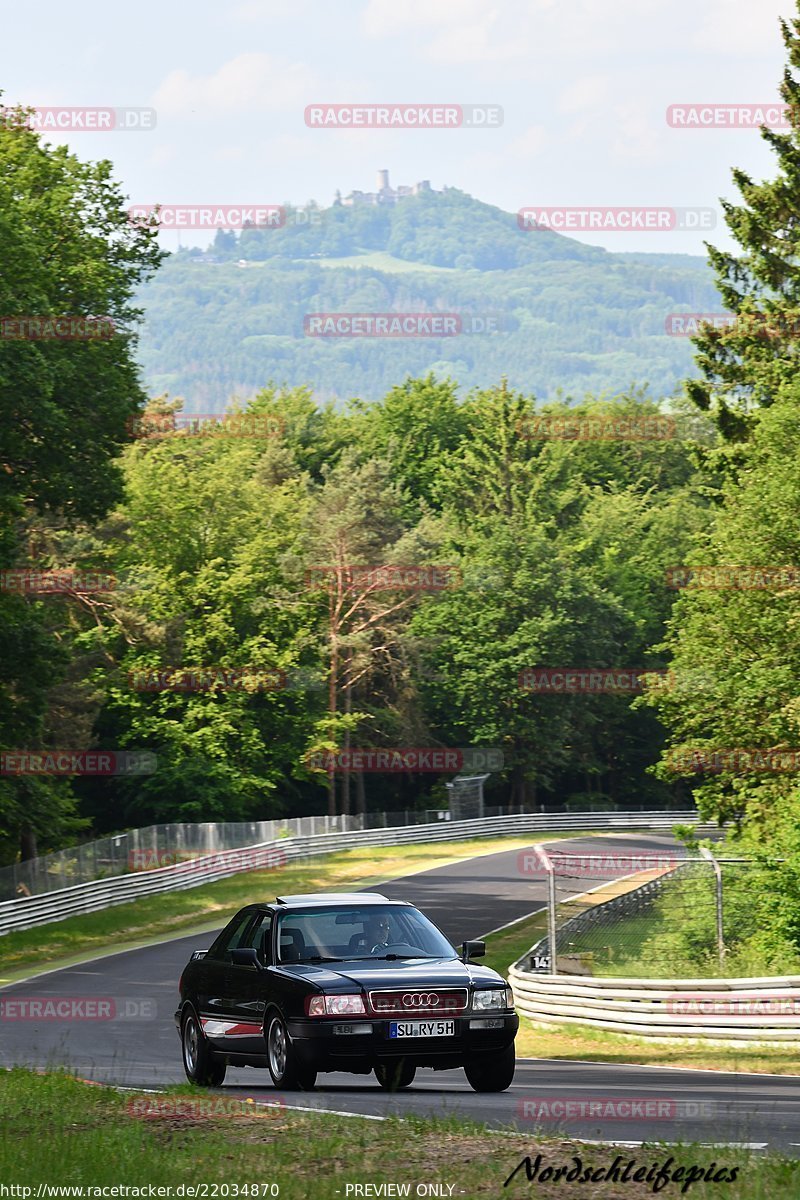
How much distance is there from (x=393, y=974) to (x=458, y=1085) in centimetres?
273

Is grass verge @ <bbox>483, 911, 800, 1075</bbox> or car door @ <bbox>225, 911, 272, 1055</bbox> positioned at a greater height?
car door @ <bbox>225, 911, 272, 1055</bbox>

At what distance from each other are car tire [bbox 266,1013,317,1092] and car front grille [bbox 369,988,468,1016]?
0.82 m

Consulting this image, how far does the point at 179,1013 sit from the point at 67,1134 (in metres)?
5.39

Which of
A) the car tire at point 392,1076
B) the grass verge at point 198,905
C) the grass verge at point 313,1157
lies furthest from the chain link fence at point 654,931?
the grass verge at point 313,1157

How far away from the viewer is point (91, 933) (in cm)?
4188

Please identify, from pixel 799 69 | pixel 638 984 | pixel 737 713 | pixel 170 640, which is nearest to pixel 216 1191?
pixel 638 984

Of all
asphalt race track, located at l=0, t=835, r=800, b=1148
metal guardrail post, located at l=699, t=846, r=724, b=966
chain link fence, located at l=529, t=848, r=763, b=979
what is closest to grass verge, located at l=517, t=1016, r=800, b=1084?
asphalt race track, located at l=0, t=835, r=800, b=1148

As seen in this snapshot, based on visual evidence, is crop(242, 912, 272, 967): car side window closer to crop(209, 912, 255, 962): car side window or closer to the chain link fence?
crop(209, 912, 255, 962): car side window

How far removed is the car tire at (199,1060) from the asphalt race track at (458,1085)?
0.52 feet

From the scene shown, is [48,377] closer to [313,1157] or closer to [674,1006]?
[674,1006]

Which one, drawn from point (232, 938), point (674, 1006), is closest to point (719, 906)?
point (674, 1006)

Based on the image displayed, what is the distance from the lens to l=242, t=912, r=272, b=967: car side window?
14.0 m

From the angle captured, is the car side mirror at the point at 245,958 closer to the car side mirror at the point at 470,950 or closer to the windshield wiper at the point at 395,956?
the windshield wiper at the point at 395,956

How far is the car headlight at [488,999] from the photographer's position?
12930 mm
